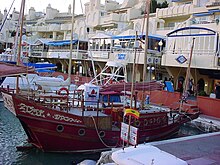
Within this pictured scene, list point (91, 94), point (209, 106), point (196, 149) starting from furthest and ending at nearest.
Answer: point (209, 106)
point (91, 94)
point (196, 149)

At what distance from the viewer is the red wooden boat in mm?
15258

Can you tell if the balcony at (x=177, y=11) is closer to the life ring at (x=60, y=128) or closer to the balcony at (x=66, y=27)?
the balcony at (x=66, y=27)

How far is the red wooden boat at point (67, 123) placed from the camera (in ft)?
50.1

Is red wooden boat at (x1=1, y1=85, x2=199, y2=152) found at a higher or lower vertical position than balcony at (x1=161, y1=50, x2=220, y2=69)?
lower

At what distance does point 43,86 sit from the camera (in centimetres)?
2608

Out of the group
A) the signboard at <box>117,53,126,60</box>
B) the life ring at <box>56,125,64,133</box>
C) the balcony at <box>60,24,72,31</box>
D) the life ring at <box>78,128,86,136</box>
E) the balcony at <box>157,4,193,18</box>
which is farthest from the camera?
the balcony at <box>60,24,72,31</box>

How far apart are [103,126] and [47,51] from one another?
137 feet

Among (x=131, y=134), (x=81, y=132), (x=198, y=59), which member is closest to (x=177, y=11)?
(x=198, y=59)

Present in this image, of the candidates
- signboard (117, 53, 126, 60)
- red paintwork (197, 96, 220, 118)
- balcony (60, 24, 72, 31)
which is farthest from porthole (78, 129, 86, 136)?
balcony (60, 24, 72, 31)

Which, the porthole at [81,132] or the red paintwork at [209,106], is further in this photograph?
the red paintwork at [209,106]

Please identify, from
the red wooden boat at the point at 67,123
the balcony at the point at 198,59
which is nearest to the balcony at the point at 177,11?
the balcony at the point at 198,59

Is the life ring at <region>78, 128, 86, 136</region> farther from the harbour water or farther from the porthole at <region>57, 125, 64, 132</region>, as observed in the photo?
the harbour water

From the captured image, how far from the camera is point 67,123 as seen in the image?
15.7 meters

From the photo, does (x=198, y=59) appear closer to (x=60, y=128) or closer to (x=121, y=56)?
(x=121, y=56)
